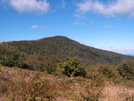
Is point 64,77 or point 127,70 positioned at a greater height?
point 64,77

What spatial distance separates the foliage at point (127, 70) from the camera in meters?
32.0

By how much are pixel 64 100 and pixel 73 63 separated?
25022 millimetres

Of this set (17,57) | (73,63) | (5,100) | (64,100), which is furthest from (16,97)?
(17,57)

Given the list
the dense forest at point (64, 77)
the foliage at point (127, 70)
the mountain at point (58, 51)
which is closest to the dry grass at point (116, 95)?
the dense forest at point (64, 77)

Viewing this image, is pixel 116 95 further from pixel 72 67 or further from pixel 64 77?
pixel 72 67

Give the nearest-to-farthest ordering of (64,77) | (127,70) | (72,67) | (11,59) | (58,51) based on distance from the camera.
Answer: (64,77)
(72,67)
(127,70)
(11,59)
(58,51)

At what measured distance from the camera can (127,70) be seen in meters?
33.2

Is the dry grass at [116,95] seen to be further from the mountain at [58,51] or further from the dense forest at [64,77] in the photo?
the mountain at [58,51]

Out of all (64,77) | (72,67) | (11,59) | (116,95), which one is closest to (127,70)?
(72,67)

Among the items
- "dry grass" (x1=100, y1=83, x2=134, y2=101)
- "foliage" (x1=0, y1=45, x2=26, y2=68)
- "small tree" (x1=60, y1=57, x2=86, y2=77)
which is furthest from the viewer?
"foliage" (x1=0, y1=45, x2=26, y2=68)

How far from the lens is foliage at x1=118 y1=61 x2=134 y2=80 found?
3205 cm

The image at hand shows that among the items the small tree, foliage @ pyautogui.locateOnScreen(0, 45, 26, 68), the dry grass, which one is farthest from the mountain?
the dry grass

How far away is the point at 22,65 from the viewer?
37.5 m

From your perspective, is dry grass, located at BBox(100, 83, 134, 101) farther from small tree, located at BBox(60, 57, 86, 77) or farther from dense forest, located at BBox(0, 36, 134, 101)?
small tree, located at BBox(60, 57, 86, 77)
